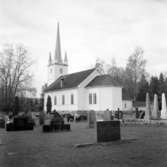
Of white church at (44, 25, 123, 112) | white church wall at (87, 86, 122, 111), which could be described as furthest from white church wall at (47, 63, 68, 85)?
white church wall at (87, 86, 122, 111)

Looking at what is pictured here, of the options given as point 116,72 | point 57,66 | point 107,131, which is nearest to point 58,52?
point 57,66

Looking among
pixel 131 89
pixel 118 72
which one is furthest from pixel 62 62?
pixel 131 89

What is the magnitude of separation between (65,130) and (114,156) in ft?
37.9

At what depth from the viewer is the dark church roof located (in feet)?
169

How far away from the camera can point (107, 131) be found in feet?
38.9

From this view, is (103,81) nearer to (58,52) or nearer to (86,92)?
(86,92)

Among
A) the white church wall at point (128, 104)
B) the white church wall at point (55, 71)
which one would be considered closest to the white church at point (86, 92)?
the white church wall at point (128, 104)

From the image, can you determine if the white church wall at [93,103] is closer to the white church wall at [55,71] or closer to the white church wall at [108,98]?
the white church wall at [108,98]

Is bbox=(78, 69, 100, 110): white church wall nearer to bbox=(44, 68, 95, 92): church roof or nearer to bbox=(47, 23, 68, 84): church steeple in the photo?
bbox=(44, 68, 95, 92): church roof

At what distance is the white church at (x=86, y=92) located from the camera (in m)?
51.5

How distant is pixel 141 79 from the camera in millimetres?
66125

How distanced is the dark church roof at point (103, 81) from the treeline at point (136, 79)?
434 inches

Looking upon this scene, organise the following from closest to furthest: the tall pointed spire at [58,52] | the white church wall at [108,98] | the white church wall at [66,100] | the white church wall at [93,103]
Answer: the white church wall at [108,98], the white church wall at [93,103], the white church wall at [66,100], the tall pointed spire at [58,52]

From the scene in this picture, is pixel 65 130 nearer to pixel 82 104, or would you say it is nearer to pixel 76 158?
pixel 76 158
